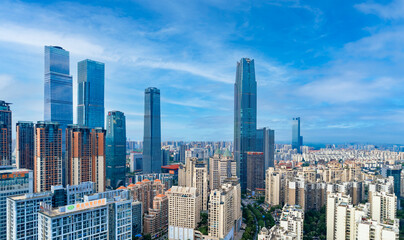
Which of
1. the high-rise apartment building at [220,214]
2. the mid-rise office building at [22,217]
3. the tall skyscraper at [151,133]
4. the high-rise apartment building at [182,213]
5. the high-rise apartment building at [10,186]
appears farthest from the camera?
the tall skyscraper at [151,133]

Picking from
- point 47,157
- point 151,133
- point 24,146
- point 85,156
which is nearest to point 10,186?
point 47,157

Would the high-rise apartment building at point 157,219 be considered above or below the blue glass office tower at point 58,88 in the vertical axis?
below

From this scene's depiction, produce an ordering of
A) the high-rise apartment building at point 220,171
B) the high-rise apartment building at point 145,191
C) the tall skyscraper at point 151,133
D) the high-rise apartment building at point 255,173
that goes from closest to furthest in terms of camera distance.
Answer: the high-rise apartment building at point 145,191
the high-rise apartment building at point 220,171
the high-rise apartment building at point 255,173
the tall skyscraper at point 151,133

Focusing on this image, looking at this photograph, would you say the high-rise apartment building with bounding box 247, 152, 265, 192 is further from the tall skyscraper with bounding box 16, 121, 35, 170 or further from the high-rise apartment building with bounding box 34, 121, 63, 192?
the tall skyscraper with bounding box 16, 121, 35, 170

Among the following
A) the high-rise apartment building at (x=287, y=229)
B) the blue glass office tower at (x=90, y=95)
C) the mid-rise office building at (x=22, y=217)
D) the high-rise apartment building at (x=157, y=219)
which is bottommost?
the high-rise apartment building at (x=157, y=219)

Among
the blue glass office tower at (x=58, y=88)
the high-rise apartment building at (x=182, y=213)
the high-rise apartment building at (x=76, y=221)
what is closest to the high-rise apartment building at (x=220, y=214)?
the high-rise apartment building at (x=182, y=213)

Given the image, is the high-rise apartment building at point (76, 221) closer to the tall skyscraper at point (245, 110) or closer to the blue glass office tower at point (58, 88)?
the blue glass office tower at point (58, 88)

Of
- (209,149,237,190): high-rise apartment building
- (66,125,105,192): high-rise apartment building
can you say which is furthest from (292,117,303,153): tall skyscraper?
(66,125,105,192): high-rise apartment building
